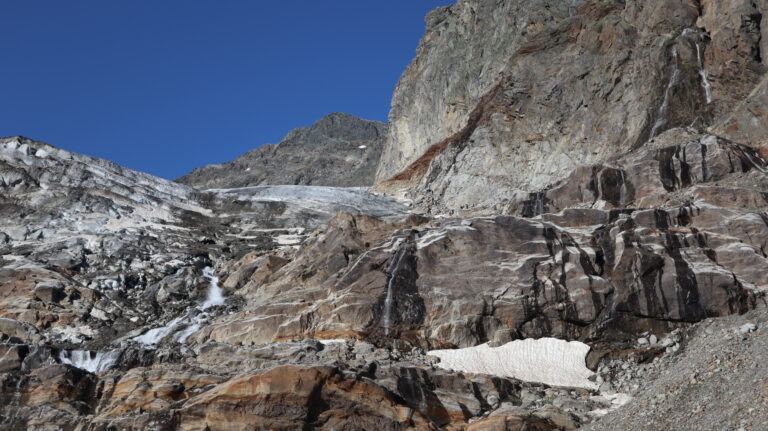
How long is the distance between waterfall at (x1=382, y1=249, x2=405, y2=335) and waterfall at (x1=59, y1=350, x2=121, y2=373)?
13280 mm

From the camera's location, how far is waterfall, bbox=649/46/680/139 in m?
57.0

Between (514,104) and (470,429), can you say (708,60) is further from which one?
(470,429)

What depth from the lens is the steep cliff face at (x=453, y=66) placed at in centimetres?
8944

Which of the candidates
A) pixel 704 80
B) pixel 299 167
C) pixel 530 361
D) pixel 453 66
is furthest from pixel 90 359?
pixel 299 167

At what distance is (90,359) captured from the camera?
38938 mm

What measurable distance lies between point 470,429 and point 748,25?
143 ft

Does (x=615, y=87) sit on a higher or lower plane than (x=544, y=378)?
higher

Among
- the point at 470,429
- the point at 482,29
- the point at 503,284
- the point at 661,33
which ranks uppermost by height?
the point at 482,29

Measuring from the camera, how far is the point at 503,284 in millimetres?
38594

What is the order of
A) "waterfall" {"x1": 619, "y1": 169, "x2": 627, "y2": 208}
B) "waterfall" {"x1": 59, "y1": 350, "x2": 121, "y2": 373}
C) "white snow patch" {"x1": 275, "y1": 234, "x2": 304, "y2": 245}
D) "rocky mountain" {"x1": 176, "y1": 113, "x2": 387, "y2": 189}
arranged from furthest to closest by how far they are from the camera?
"rocky mountain" {"x1": 176, "y1": 113, "x2": 387, "y2": 189}
"white snow patch" {"x1": 275, "y1": 234, "x2": 304, "y2": 245}
"waterfall" {"x1": 619, "y1": 169, "x2": 627, "y2": 208}
"waterfall" {"x1": 59, "y1": 350, "x2": 121, "y2": 373}

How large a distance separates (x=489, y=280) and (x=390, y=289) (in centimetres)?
491

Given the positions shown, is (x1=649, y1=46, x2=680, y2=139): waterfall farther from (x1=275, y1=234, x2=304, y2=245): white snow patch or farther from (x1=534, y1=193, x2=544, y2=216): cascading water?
(x1=275, y1=234, x2=304, y2=245): white snow patch

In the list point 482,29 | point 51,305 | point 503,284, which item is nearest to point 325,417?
point 503,284

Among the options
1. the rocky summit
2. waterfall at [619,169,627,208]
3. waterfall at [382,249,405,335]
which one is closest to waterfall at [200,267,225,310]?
the rocky summit
